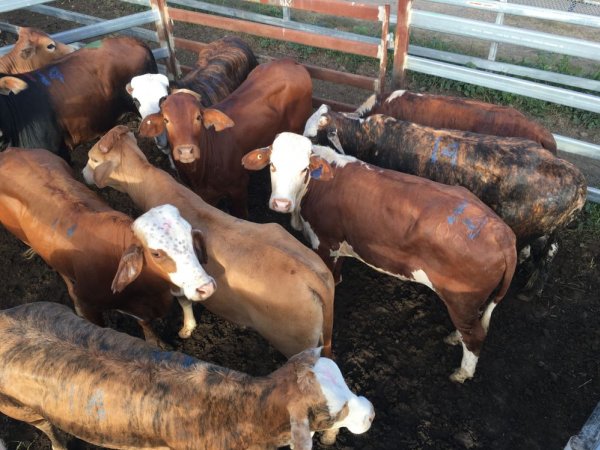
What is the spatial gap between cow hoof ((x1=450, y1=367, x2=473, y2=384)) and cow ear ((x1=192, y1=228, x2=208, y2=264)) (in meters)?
2.28

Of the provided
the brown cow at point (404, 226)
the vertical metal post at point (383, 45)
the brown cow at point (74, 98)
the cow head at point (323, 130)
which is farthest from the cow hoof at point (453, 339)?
the brown cow at point (74, 98)

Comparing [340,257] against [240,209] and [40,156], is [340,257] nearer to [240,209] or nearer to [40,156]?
[240,209]

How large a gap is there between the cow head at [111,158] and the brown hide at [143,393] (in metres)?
1.87

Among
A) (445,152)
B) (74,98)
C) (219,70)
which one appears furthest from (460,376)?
(74,98)

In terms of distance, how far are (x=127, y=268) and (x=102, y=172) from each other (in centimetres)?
155

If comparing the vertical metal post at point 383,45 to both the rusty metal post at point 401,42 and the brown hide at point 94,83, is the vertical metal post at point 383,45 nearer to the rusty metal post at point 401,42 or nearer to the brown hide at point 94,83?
the rusty metal post at point 401,42

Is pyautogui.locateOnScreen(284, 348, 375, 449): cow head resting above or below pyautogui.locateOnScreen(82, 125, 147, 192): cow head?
below

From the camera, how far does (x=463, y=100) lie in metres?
5.24

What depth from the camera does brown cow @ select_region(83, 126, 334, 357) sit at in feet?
10.8

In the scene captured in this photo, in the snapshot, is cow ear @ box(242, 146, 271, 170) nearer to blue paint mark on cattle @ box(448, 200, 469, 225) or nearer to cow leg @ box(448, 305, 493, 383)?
blue paint mark on cattle @ box(448, 200, 469, 225)

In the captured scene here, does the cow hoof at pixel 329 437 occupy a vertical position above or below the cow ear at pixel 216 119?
below

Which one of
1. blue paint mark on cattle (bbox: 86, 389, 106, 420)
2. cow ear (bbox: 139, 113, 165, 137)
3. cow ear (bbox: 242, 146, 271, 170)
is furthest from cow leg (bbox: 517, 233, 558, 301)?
cow ear (bbox: 139, 113, 165, 137)

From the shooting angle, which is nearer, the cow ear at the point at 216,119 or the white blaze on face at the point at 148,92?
the cow ear at the point at 216,119

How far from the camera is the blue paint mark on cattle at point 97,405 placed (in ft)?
9.16
